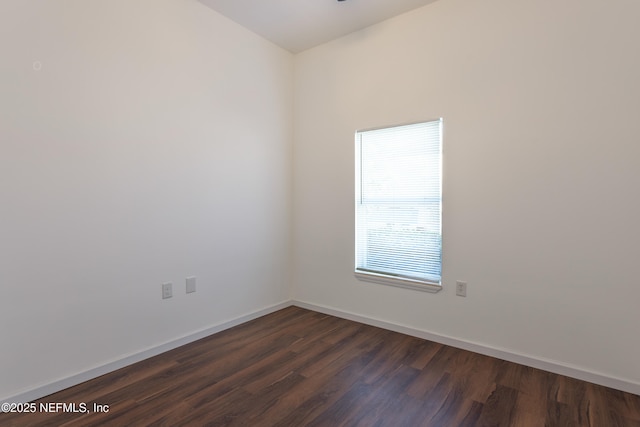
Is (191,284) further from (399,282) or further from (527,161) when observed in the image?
(527,161)

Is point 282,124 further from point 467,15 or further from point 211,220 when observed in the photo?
point 467,15

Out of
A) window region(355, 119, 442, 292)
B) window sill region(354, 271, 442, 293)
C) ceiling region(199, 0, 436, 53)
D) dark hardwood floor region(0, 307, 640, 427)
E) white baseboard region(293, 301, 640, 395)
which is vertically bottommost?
dark hardwood floor region(0, 307, 640, 427)

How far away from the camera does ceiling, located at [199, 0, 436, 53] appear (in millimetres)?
2750

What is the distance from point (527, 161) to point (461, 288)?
108cm

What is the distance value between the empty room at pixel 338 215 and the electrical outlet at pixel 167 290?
1 centimetres

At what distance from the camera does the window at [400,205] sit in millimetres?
2797

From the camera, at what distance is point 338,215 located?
3389 mm

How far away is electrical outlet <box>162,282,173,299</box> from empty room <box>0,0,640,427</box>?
0.01 metres

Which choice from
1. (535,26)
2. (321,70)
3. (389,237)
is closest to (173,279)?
(389,237)

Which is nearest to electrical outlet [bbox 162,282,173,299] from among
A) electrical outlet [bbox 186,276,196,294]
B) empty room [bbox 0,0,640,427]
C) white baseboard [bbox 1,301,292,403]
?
empty room [bbox 0,0,640,427]

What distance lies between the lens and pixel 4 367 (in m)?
1.82

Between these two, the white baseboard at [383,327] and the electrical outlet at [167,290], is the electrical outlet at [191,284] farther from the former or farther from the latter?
the white baseboard at [383,327]

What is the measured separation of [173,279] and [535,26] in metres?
3.28

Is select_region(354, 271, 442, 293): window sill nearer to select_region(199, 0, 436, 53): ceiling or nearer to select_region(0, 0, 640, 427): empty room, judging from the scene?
select_region(0, 0, 640, 427): empty room
